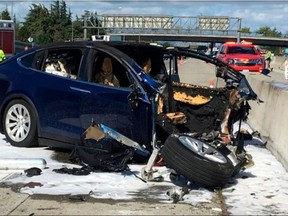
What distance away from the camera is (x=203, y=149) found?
21.1ft

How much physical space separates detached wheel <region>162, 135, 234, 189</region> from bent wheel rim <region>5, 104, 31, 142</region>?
9.00ft

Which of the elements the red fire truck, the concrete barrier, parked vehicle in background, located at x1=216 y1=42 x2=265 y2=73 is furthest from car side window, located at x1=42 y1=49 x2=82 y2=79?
the red fire truck

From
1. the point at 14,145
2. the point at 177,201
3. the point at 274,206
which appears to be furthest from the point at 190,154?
the point at 14,145

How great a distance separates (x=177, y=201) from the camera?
5863 mm

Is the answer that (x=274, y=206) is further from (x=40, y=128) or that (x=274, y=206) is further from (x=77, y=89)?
(x=40, y=128)

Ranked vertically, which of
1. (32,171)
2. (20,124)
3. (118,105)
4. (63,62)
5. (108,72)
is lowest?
(32,171)

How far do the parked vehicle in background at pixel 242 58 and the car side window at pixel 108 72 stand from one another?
18.1m

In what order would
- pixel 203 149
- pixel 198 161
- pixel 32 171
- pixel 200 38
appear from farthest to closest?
1. pixel 200 38
2. pixel 32 171
3. pixel 203 149
4. pixel 198 161

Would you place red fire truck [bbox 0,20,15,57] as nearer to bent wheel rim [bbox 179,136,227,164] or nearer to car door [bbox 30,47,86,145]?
car door [bbox 30,47,86,145]

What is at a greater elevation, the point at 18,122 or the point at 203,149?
the point at 203,149

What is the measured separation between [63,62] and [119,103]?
139cm

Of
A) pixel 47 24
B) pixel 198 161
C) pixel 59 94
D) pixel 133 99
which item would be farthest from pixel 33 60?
pixel 47 24

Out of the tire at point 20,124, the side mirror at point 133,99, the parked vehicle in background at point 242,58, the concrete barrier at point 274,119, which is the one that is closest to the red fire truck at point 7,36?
the parked vehicle in background at point 242,58

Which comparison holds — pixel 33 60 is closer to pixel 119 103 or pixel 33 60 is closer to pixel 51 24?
pixel 119 103
